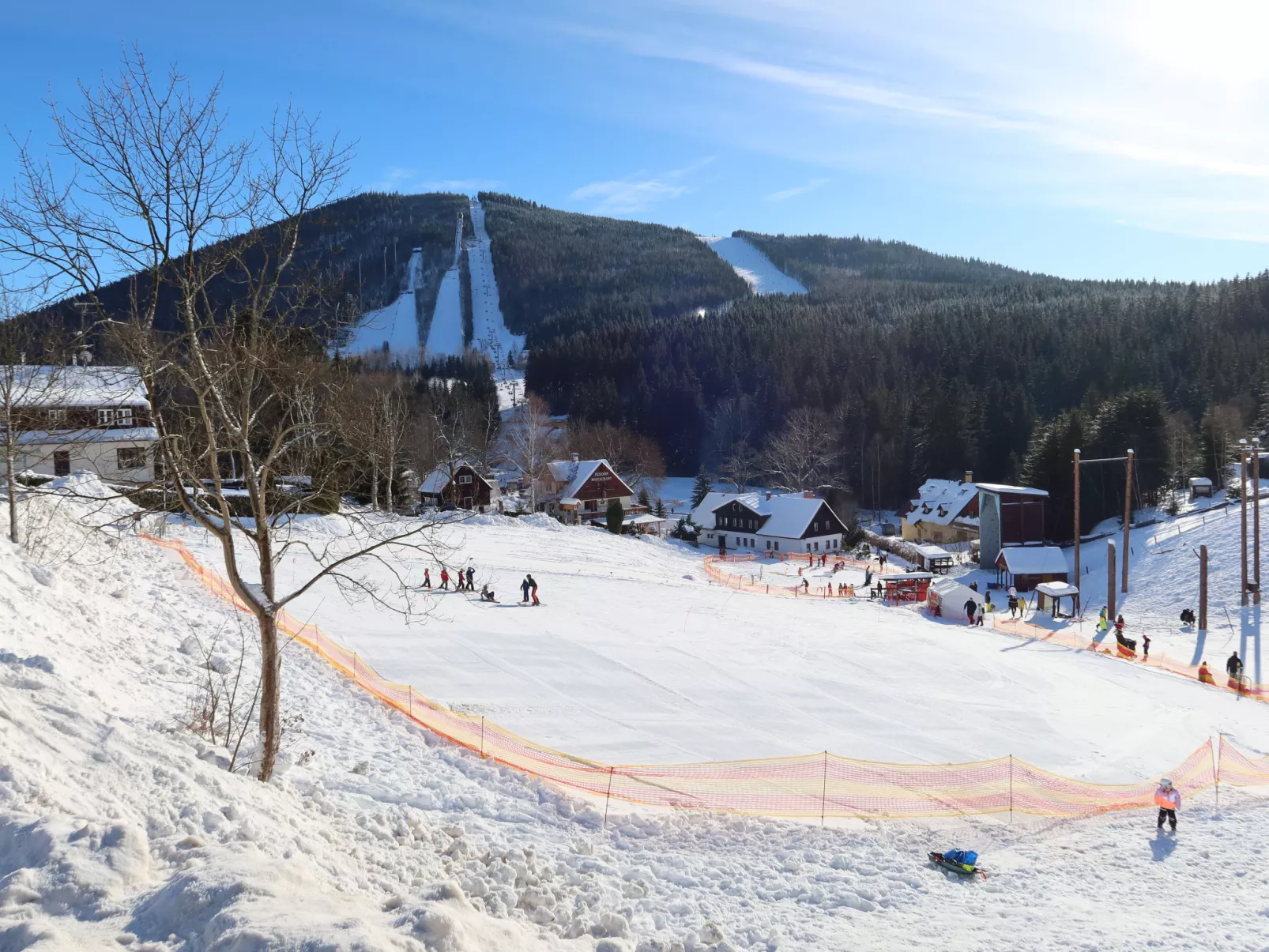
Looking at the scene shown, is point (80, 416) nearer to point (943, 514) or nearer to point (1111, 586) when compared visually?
point (1111, 586)

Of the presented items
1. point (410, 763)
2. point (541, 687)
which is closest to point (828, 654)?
point (541, 687)

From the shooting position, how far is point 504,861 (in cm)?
862

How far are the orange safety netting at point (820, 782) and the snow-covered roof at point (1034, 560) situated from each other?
28399 mm

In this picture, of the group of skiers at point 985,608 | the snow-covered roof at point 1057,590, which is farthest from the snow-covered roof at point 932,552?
the snow-covered roof at point 1057,590

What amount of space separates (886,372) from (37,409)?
84.0 metres

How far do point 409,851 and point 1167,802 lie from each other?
1130 cm

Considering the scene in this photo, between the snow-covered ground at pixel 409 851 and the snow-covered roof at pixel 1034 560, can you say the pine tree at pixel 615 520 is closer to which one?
the snow-covered roof at pixel 1034 560

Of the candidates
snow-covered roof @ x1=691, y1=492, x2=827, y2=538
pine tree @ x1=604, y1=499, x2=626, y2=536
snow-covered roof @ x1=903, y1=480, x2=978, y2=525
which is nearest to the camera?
pine tree @ x1=604, y1=499, x2=626, y2=536

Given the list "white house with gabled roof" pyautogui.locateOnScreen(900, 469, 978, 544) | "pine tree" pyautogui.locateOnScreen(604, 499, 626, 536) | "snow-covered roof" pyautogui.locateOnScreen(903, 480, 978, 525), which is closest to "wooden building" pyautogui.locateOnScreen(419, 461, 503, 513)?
"pine tree" pyautogui.locateOnScreen(604, 499, 626, 536)

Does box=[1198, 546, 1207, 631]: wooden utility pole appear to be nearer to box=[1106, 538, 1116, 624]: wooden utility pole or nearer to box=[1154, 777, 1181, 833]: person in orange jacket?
box=[1106, 538, 1116, 624]: wooden utility pole

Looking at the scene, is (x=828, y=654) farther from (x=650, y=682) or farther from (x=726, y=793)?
(x=726, y=793)

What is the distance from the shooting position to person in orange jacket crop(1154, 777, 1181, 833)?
42.5ft

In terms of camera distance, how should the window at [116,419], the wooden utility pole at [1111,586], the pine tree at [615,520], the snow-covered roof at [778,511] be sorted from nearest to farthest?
the window at [116,419]
the wooden utility pole at [1111,586]
the pine tree at [615,520]
the snow-covered roof at [778,511]

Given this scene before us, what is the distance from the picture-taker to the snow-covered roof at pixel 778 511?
55500 mm
